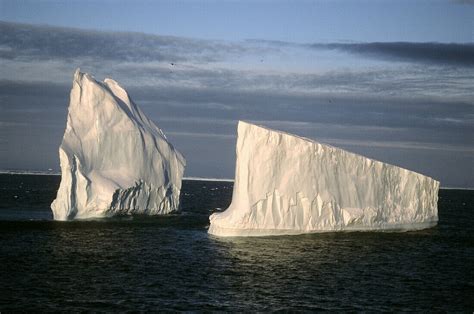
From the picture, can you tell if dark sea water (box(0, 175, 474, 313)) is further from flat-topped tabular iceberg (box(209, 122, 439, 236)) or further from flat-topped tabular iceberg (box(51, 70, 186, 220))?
flat-topped tabular iceberg (box(51, 70, 186, 220))

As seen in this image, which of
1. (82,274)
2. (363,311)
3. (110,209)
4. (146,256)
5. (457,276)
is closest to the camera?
(363,311)

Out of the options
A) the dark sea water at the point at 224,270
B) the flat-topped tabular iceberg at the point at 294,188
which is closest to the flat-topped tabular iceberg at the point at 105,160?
the dark sea water at the point at 224,270

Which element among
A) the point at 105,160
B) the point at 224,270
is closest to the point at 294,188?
the point at 224,270

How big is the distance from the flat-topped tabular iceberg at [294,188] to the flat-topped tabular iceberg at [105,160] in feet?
25.1

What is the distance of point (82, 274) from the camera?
23.8m

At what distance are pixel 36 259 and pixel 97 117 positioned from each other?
46.6 feet

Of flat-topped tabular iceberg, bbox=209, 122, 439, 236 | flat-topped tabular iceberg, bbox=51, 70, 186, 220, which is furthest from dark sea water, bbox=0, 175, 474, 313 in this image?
flat-topped tabular iceberg, bbox=51, 70, 186, 220

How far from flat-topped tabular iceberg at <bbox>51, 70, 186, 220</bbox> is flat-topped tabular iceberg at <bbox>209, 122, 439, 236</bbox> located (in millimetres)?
7654

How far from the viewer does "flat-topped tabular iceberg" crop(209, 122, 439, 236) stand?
32.2 metres

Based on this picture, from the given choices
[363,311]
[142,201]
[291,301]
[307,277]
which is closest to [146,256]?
[307,277]

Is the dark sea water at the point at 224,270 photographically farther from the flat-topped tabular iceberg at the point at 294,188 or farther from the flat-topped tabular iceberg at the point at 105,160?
the flat-topped tabular iceberg at the point at 105,160

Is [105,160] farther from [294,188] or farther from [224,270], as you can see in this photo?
[224,270]

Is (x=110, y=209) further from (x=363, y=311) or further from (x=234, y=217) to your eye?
(x=363, y=311)

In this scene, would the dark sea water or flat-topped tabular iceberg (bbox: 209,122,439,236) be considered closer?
the dark sea water
